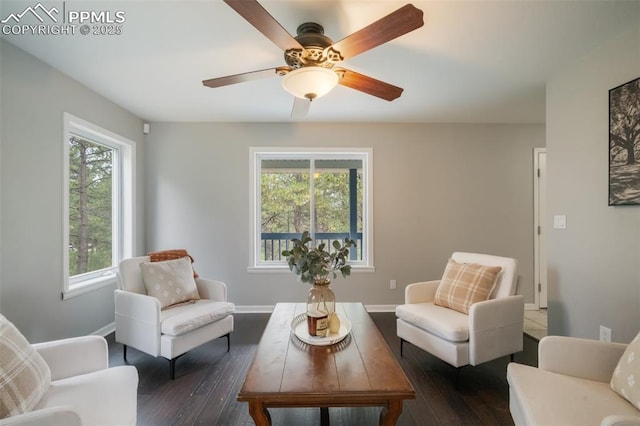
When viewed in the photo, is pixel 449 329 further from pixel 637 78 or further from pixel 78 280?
pixel 78 280

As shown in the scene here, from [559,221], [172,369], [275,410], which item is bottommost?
[275,410]

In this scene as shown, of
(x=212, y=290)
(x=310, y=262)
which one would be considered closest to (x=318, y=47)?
(x=310, y=262)

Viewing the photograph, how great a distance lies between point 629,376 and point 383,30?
1929 mm

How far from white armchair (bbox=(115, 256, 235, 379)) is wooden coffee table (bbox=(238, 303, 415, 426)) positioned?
2.75ft

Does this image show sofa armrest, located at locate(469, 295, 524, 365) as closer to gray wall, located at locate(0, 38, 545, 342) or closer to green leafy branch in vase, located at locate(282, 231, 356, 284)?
green leafy branch in vase, located at locate(282, 231, 356, 284)

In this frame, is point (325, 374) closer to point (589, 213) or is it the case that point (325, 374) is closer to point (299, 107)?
point (299, 107)

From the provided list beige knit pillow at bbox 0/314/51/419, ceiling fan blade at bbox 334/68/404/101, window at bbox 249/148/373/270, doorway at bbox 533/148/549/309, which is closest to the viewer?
beige knit pillow at bbox 0/314/51/419

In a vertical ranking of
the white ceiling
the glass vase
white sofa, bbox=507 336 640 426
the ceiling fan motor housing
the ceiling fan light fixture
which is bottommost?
white sofa, bbox=507 336 640 426

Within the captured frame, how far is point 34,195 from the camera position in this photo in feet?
6.82

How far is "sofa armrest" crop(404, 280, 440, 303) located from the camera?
2.45 metres

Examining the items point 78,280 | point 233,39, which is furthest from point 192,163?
point 233,39

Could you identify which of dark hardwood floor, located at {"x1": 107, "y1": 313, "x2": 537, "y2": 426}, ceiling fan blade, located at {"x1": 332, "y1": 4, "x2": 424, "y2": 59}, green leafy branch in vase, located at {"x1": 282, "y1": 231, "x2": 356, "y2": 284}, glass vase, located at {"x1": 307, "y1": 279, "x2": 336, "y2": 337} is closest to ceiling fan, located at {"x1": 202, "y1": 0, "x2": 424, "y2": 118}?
ceiling fan blade, located at {"x1": 332, "y1": 4, "x2": 424, "y2": 59}

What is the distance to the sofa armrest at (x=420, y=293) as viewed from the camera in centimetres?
245

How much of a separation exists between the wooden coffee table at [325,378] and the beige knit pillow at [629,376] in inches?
37.6
